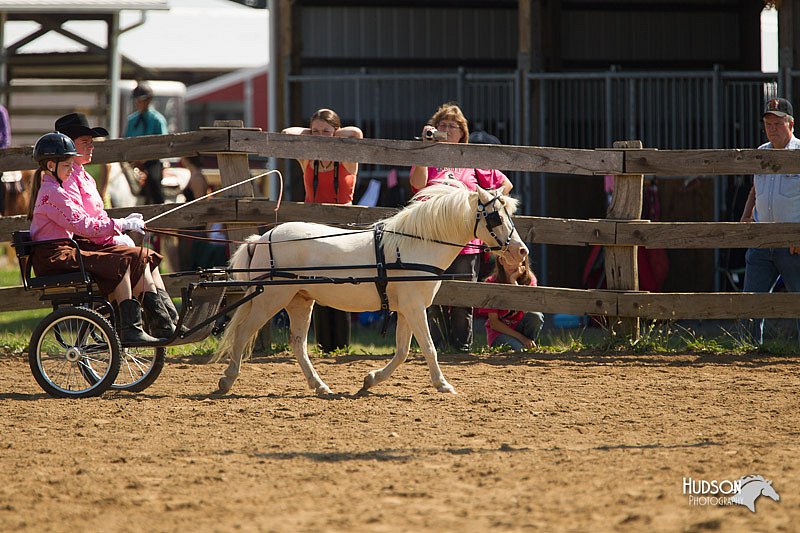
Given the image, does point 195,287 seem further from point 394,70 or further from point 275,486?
point 394,70

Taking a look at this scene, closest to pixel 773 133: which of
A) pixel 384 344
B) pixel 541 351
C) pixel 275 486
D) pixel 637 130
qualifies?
pixel 541 351

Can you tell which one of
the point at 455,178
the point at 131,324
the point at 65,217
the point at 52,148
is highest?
the point at 52,148

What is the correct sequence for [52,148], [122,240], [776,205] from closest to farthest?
[52,148] → [122,240] → [776,205]

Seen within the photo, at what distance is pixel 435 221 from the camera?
7.20m

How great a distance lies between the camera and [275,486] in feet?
15.9

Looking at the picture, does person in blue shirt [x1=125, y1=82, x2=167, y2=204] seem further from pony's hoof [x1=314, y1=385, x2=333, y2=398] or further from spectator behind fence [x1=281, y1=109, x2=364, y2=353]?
pony's hoof [x1=314, y1=385, x2=333, y2=398]

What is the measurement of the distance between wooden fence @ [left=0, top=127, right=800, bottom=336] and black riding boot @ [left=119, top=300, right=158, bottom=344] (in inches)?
73.7

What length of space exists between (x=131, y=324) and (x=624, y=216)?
4.04m

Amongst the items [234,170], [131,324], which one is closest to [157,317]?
[131,324]

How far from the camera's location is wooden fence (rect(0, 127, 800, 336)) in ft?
28.7

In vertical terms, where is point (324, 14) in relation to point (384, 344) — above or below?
above

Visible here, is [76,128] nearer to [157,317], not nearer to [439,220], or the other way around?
[157,317]

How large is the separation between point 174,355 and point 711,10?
9.08 m

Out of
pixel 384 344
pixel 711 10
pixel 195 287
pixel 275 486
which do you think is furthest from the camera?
pixel 711 10
